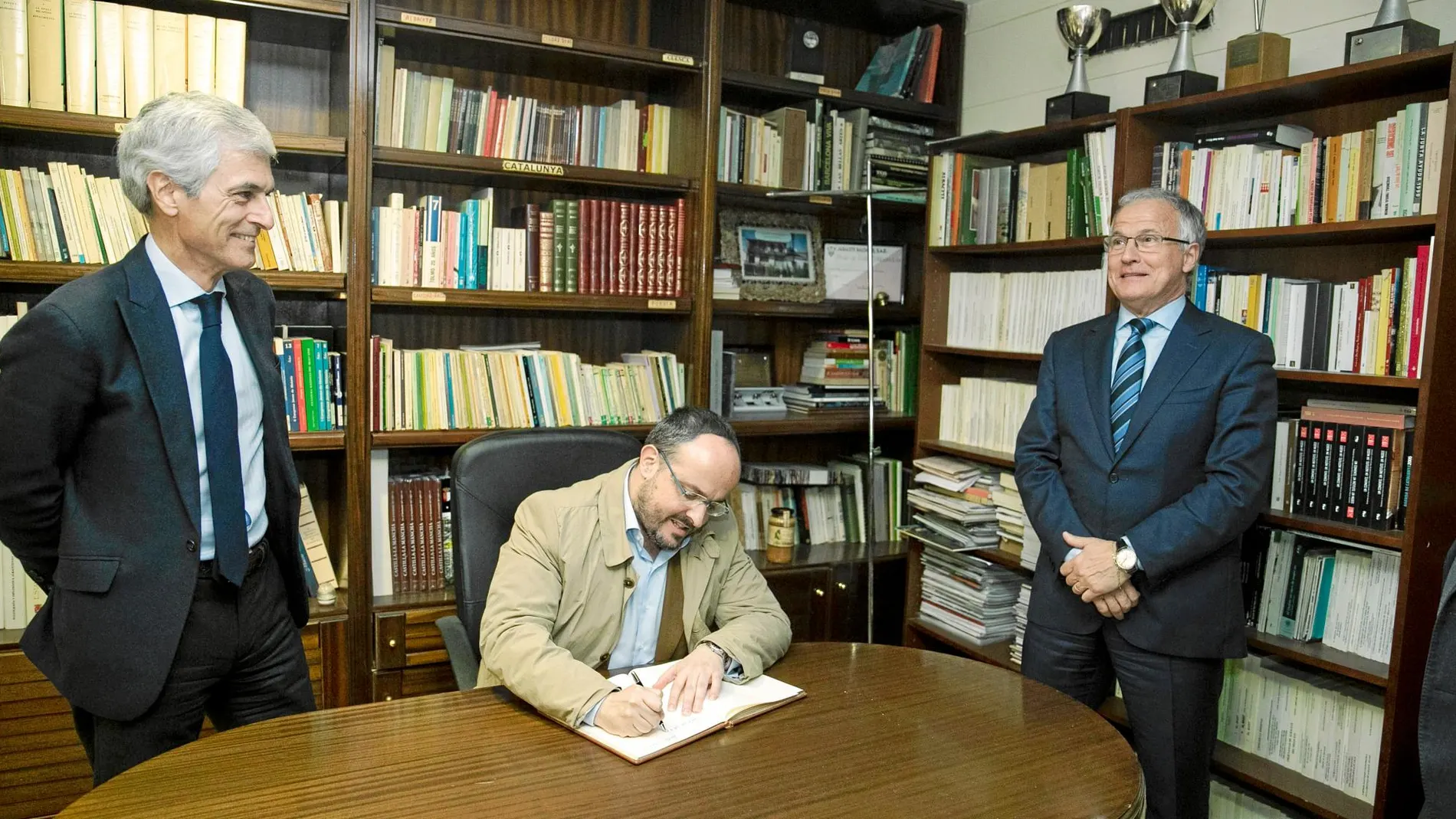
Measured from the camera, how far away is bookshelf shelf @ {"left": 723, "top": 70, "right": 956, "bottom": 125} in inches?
139

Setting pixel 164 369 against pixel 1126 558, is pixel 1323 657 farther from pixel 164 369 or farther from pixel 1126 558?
pixel 164 369

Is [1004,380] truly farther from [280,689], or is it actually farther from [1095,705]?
[280,689]

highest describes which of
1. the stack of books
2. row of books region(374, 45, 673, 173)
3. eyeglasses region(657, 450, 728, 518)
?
row of books region(374, 45, 673, 173)

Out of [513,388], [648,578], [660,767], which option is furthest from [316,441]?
[660,767]

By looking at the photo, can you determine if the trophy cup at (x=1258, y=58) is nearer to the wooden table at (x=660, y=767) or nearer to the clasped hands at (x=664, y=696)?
the wooden table at (x=660, y=767)

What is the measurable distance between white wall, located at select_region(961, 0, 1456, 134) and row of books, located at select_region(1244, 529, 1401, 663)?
1240mm

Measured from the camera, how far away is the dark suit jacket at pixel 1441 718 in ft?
3.93

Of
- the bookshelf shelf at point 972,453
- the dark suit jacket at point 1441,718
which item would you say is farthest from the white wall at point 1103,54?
the dark suit jacket at point 1441,718

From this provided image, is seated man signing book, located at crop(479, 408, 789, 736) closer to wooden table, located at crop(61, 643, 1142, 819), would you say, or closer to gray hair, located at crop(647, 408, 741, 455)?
gray hair, located at crop(647, 408, 741, 455)

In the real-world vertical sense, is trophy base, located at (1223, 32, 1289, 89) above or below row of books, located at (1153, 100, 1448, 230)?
above

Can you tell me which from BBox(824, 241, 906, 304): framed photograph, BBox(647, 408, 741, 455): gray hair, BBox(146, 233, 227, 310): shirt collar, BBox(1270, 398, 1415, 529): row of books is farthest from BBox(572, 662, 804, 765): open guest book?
BBox(824, 241, 906, 304): framed photograph

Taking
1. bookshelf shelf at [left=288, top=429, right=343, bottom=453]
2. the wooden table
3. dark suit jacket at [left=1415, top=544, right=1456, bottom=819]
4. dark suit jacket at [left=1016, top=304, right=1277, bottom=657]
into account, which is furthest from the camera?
bookshelf shelf at [left=288, top=429, right=343, bottom=453]

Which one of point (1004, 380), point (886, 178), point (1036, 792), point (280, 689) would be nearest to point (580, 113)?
point (886, 178)

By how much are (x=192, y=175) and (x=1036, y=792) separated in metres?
1.63
